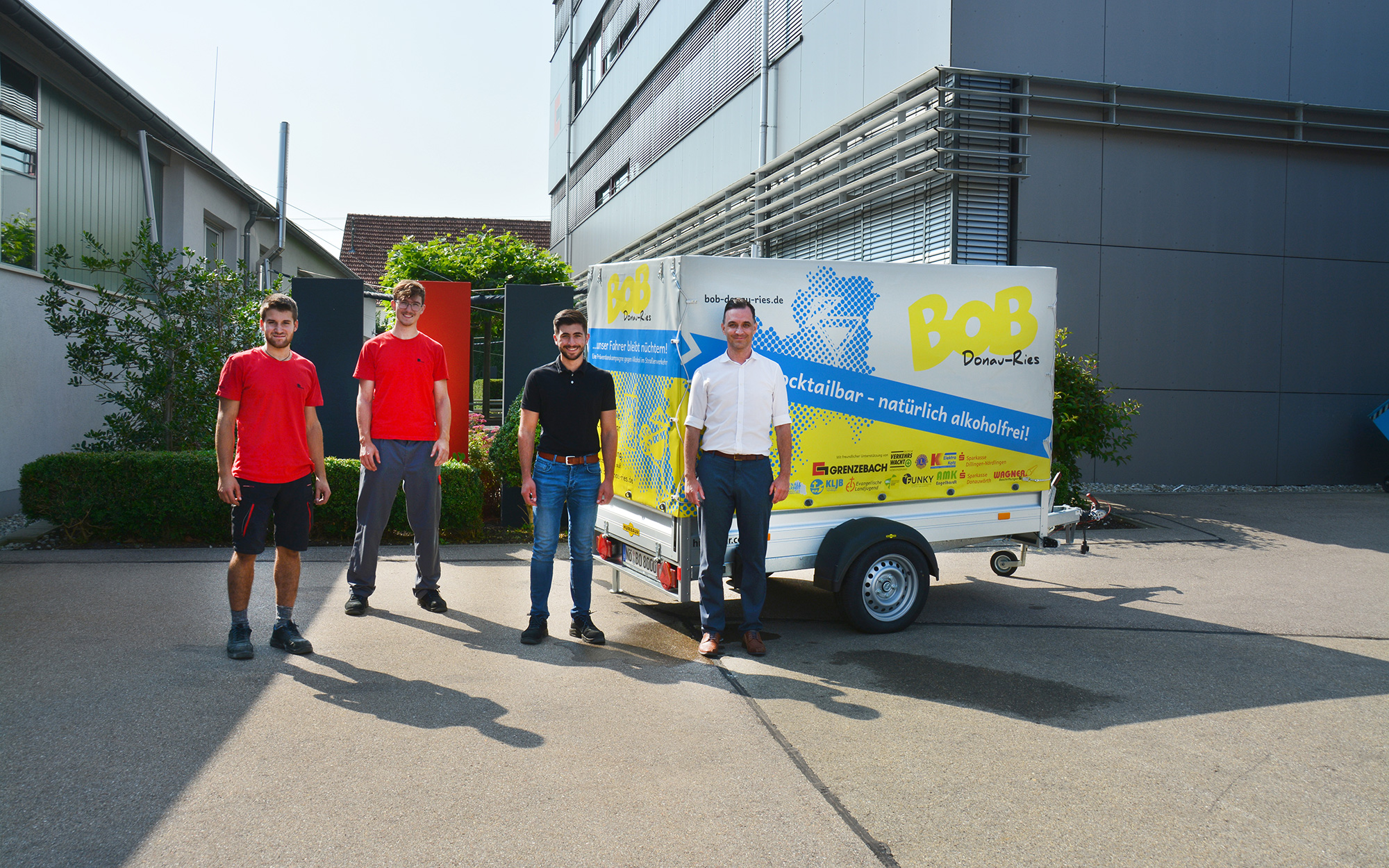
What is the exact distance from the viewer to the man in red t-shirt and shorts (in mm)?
5211

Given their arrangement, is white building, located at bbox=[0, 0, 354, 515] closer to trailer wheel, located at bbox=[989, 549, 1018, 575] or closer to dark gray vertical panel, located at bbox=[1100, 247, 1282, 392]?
trailer wheel, located at bbox=[989, 549, 1018, 575]

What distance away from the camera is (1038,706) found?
4754 mm

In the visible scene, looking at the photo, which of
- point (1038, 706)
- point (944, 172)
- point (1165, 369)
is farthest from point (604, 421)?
point (1165, 369)

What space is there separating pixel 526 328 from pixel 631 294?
420 centimetres

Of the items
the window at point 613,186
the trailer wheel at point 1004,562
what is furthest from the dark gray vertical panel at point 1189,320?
the window at point 613,186

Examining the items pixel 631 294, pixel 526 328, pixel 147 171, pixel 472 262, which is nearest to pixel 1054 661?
pixel 631 294

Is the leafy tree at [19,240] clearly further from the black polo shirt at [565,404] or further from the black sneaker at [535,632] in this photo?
the black sneaker at [535,632]

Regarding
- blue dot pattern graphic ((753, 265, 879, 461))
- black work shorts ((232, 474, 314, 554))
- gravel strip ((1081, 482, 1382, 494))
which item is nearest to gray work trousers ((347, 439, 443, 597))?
black work shorts ((232, 474, 314, 554))

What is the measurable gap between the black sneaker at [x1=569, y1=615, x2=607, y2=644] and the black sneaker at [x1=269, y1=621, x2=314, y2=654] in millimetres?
1475

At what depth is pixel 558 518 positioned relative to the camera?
19.3ft

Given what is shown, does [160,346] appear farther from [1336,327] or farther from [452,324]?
[1336,327]

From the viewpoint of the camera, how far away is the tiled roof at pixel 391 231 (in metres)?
39.9

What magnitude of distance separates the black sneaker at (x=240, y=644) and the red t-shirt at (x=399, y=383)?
→ 1503 mm

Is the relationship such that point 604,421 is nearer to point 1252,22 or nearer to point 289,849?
point 289,849
